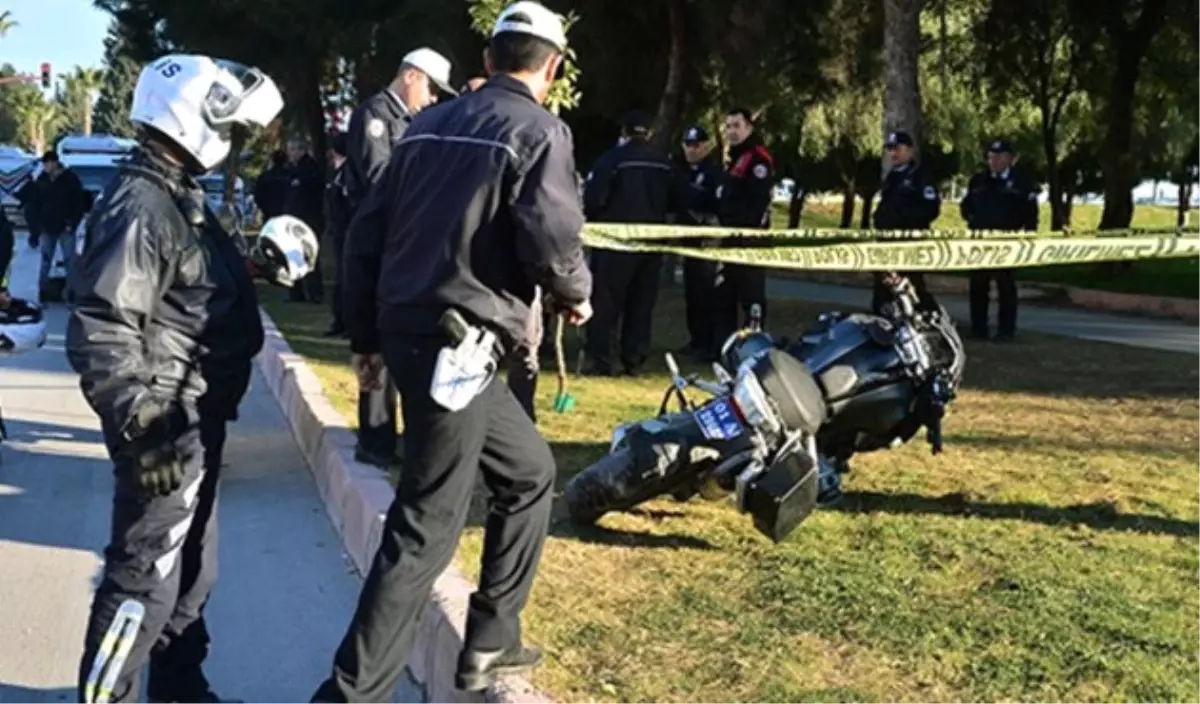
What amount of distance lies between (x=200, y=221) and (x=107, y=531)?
3049mm

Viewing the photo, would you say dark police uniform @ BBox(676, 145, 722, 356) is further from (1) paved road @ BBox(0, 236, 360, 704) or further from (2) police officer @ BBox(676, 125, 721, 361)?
(1) paved road @ BBox(0, 236, 360, 704)

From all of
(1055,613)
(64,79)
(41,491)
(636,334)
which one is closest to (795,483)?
(1055,613)

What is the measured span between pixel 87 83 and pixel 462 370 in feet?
437

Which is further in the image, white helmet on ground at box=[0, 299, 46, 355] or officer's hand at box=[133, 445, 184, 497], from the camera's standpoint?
white helmet on ground at box=[0, 299, 46, 355]

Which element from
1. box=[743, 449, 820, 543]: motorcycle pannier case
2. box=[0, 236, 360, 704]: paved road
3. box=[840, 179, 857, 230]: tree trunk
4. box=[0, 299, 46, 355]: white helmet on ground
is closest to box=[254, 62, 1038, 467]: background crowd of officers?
box=[0, 236, 360, 704]: paved road

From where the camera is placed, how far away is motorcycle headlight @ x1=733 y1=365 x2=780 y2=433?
201 inches

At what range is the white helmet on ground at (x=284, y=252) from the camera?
4.43 metres

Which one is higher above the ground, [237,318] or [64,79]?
[64,79]

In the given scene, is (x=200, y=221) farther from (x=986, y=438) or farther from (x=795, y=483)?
(x=986, y=438)

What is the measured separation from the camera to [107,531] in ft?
21.1

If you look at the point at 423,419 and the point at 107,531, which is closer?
the point at 423,419

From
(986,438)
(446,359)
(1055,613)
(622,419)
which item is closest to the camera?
(446,359)

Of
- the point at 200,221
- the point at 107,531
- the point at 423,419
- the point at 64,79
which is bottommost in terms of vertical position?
the point at 107,531

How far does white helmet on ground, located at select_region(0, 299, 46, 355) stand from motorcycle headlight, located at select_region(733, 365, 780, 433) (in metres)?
3.76
